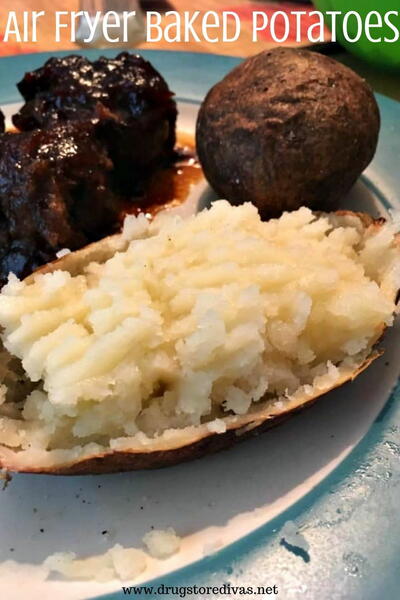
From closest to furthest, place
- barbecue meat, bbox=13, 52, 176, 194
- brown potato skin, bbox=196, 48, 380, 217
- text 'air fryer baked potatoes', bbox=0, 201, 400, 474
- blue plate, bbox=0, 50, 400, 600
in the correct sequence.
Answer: blue plate, bbox=0, 50, 400, 600
text 'air fryer baked potatoes', bbox=0, 201, 400, 474
brown potato skin, bbox=196, 48, 380, 217
barbecue meat, bbox=13, 52, 176, 194

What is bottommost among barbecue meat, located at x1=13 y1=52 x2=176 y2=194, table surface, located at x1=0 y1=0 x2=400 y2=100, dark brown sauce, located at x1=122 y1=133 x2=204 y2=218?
dark brown sauce, located at x1=122 y1=133 x2=204 y2=218

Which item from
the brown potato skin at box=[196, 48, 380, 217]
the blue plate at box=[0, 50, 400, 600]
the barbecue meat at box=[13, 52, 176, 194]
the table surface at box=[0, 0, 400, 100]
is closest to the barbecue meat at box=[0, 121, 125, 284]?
the barbecue meat at box=[13, 52, 176, 194]

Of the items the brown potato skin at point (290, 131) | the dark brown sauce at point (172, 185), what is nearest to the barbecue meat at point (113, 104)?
the dark brown sauce at point (172, 185)

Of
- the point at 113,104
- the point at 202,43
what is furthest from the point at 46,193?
the point at 202,43

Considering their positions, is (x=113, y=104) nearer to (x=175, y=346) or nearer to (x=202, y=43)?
(x=175, y=346)

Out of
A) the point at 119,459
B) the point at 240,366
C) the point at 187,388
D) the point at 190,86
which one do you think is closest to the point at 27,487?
the point at 119,459

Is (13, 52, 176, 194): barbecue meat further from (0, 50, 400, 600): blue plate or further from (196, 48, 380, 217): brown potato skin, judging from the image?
(0, 50, 400, 600): blue plate
